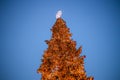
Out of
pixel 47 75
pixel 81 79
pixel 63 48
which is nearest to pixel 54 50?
pixel 63 48

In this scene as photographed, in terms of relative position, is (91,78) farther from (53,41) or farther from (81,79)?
(53,41)

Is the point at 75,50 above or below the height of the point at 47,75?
above

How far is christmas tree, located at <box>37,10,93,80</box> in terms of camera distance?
1631cm

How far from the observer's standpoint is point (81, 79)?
16.6 meters

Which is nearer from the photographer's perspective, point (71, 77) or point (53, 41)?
point (71, 77)

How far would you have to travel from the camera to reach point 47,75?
16.4m

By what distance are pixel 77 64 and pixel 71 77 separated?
118 centimetres

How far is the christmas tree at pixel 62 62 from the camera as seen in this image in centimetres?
1631

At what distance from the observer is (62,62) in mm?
16516

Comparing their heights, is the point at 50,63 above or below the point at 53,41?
below

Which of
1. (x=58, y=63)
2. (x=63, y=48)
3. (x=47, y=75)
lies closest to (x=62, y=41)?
(x=63, y=48)

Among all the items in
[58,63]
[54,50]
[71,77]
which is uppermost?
[54,50]

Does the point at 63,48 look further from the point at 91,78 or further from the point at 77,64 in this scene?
the point at 91,78

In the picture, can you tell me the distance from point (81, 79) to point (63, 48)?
277 centimetres
